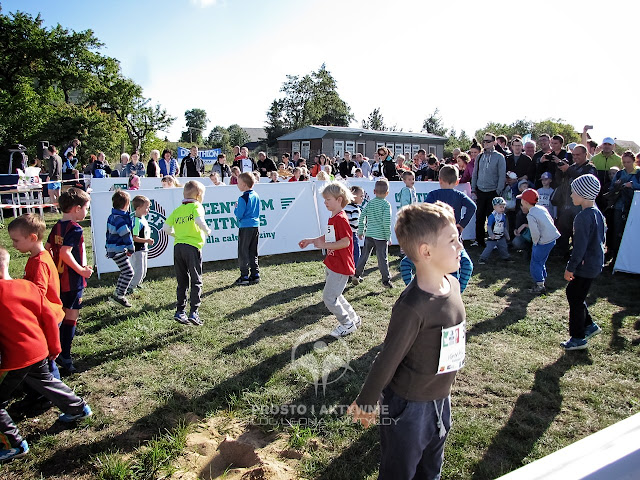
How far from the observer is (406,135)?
52812 millimetres

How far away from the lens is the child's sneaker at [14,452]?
3.06 metres

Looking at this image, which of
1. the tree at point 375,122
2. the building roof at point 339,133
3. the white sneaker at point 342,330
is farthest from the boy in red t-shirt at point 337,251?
the tree at point 375,122

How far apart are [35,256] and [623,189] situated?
10266 millimetres

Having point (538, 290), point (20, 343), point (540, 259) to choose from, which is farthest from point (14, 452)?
point (540, 259)

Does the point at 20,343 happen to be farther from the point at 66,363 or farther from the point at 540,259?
the point at 540,259

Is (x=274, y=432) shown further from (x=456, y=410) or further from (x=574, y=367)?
(x=574, y=367)

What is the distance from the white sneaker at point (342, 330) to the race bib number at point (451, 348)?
119 inches

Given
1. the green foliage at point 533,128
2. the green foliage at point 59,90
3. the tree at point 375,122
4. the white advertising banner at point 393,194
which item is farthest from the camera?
the tree at point 375,122

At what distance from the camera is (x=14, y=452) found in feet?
10.1

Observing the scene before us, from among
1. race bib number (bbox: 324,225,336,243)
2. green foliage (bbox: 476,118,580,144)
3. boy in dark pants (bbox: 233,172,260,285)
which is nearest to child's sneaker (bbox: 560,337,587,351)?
race bib number (bbox: 324,225,336,243)

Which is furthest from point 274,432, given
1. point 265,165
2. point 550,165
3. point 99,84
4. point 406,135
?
point 406,135

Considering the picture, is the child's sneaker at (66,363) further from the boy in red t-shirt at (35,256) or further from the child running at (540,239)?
the child running at (540,239)

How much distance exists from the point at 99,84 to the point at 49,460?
46831 mm

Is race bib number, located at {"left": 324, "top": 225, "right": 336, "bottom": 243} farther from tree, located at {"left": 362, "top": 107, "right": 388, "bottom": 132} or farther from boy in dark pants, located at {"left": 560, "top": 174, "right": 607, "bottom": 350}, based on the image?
tree, located at {"left": 362, "top": 107, "right": 388, "bottom": 132}
